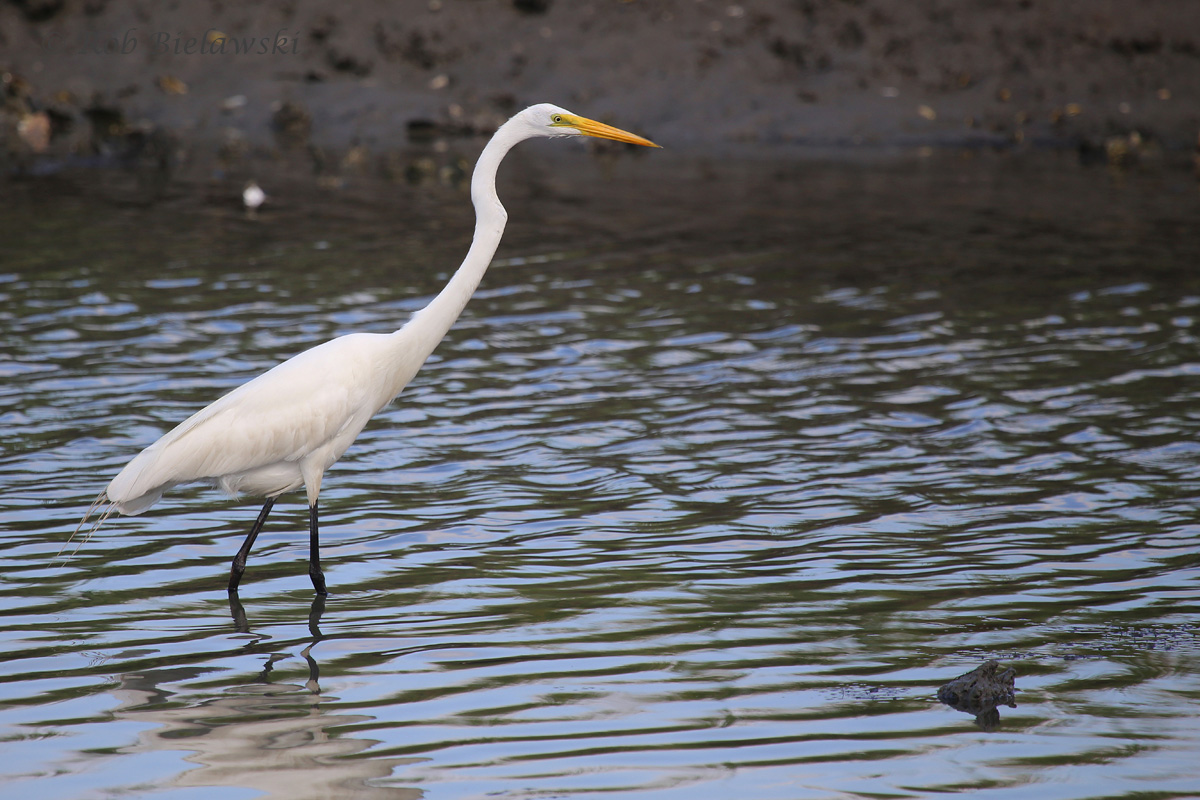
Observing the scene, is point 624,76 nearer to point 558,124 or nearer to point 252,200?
point 252,200

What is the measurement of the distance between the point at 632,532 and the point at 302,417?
1805 millimetres

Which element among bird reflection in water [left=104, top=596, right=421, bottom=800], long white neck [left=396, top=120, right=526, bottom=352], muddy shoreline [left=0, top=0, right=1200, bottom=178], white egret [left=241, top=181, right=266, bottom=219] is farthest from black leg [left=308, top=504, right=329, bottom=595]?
muddy shoreline [left=0, top=0, right=1200, bottom=178]

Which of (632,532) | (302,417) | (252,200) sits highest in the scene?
(252,200)

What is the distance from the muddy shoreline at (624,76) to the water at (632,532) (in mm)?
8722

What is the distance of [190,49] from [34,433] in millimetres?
18735

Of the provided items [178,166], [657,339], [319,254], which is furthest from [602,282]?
[178,166]

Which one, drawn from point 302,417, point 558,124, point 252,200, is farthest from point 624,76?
point 302,417

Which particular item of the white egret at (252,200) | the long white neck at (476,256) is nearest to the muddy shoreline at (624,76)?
the white egret at (252,200)

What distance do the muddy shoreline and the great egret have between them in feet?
49.0

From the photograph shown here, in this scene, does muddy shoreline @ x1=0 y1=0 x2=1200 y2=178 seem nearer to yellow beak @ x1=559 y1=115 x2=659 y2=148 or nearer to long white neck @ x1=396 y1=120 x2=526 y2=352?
yellow beak @ x1=559 y1=115 x2=659 y2=148

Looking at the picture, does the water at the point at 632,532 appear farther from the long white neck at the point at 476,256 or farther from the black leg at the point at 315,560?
the long white neck at the point at 476,256

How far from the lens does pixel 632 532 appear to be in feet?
22.0

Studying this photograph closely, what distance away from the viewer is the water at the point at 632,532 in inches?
173

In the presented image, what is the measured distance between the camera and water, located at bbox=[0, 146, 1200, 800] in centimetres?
438
